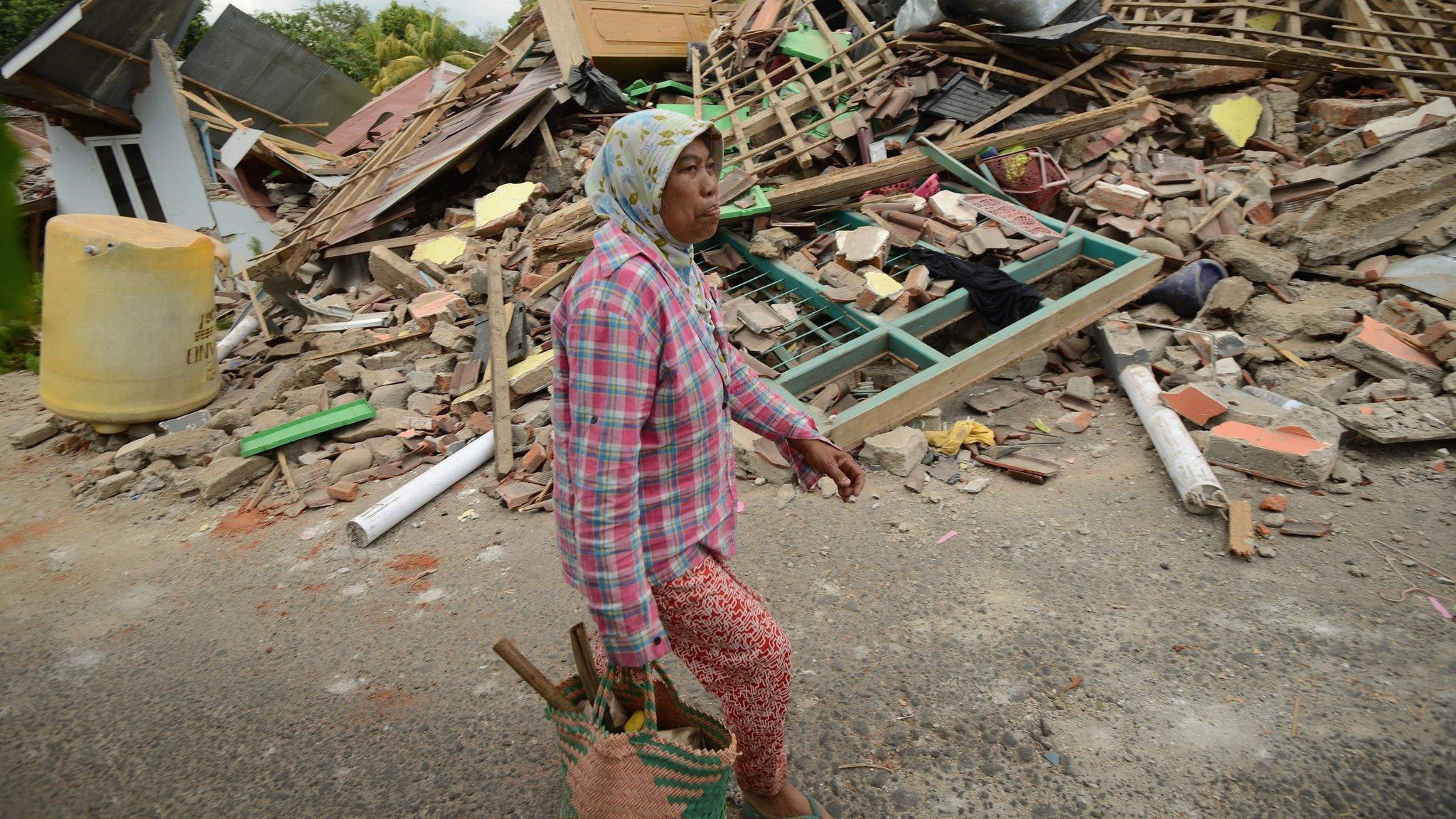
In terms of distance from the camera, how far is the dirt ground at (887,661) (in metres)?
2.58

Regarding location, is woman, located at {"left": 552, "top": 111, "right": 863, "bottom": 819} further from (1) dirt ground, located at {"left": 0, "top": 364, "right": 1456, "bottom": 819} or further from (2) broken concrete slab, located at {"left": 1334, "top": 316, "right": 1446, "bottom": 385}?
(2) broken concrete slab, located at {"left": 1334, "top": 316, "right": 1446, "bottom": 385}

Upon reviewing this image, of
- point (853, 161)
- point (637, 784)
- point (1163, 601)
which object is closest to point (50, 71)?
point (853, 161)

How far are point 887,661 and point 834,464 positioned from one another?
123cm

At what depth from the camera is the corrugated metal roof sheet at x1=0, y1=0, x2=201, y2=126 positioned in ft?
28.5

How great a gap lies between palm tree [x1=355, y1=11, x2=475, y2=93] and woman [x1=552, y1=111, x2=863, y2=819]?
923 inches

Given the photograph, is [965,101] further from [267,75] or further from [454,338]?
[267,75]

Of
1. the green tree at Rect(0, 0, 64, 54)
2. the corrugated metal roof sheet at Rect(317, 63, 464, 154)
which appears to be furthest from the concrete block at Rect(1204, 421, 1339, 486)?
the green tree at Rect(0, 0, 64, 54)

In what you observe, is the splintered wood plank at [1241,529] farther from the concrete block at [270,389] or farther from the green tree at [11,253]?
the concrete block at [270,389]

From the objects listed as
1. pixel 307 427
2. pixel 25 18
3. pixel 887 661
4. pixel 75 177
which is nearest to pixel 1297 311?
pixel 887 661

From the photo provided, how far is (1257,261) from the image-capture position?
5.34m

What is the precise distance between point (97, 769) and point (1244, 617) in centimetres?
449

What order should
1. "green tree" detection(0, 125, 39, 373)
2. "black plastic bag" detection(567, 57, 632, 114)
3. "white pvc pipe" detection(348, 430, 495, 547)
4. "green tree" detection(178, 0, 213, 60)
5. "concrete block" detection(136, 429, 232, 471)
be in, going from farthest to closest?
"green tree" detection(178, 0, 213, 60) < "black plastic bag" detection(567, 57, 632, 114) < "concrete block" detection(136, 429, 232, 471) < "white pvc pipe" detection(348, 430, 495, 547) < "green tree" detection(0, 125, 39, 373)

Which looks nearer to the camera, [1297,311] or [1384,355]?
[1384,355]

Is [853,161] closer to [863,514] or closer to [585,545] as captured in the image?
[863,514]
